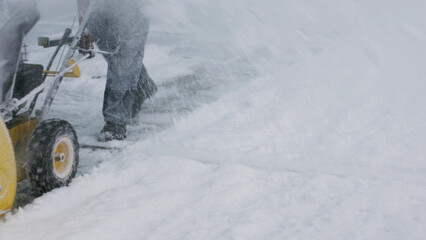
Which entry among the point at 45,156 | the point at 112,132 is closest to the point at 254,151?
the point at 112,132

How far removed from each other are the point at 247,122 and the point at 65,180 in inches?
74.1

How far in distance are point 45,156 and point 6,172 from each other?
436mm

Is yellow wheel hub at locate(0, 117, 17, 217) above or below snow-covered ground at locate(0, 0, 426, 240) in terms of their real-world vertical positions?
above

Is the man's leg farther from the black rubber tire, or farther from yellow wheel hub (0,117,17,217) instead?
yellow wheel hub (0,117,17,217)

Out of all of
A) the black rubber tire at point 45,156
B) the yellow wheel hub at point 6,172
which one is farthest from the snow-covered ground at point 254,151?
the yellow wheel hub at point 6,172

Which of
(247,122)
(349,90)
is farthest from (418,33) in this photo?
(247,122)

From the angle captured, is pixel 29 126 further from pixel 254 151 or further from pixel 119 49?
pixel 254 151

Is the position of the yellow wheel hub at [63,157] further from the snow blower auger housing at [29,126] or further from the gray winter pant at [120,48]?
the gray winter pant at [120,48]

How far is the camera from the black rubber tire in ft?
9.18

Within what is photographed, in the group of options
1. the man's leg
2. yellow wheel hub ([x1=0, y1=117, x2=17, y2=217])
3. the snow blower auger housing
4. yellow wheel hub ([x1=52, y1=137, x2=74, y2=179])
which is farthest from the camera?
the man's leg

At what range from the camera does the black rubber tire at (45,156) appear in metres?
2.80

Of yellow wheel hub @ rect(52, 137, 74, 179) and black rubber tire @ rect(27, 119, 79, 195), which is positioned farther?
yellow wheel hub @ rect(52, 137, 74, 179)

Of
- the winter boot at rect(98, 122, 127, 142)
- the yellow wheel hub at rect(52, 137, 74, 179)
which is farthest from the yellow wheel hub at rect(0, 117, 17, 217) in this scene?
the winter boot at rect(98, 122, 127, 142)

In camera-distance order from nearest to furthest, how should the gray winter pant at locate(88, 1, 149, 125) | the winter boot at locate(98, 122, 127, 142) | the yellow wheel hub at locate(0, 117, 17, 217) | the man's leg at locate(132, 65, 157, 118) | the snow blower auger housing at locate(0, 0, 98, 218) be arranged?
1. the yellow wheel hub at locate(0, 117, 17, 217)
2. the snow blower auger housing at locate(0, 0, 98, 218)
3. the winter boot at locate(98, 122, 127, 142)
4. the gray winter pant at locate(88, 1, 149, 125)
5. the man's leg at locate(132, 65, 157, 118)
